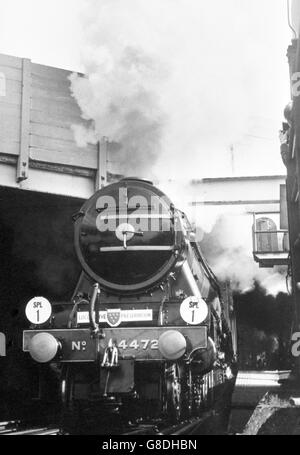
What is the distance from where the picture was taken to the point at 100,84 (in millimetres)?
8367

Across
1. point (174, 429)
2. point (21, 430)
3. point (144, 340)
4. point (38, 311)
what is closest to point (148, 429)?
point (174, 429)

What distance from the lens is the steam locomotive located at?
537cm

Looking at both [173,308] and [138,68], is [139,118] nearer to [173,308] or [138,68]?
[138,68]

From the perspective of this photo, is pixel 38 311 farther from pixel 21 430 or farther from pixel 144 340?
pixel 21 430

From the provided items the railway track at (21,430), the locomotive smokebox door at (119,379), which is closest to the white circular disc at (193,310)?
the locomotive smokebox door at (119,379)

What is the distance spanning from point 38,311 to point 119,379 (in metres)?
1.10

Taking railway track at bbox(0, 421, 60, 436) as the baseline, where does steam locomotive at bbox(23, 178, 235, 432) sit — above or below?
above

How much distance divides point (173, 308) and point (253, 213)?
14.7 ft

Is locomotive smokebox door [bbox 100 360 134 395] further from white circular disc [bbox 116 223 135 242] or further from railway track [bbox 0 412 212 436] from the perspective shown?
white circular disc [bbox 116 223 135 242]

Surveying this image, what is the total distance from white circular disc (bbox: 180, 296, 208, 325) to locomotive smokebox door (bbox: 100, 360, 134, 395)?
675 millimetres

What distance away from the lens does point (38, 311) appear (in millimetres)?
5699

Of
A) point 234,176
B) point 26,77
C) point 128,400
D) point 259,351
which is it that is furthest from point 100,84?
point 259,351

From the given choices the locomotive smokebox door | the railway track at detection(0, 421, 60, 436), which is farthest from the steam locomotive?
the railway track at detection(0, 421, 60, 436)

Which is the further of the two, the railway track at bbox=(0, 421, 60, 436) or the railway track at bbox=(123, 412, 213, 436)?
the railway track at bbox=(0, 421, 60, 436)
